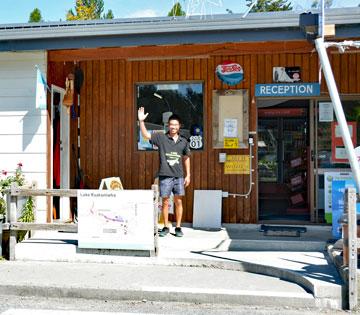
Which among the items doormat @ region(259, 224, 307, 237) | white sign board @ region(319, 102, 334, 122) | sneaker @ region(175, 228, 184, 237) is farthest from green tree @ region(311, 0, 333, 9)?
sneaker @ region(175, 228, 184, 237)

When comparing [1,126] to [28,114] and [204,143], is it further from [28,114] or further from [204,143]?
[204,143]

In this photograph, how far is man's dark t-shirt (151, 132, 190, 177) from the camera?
8.16 metres

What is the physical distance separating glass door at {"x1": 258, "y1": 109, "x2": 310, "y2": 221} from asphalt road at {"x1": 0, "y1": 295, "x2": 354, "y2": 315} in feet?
15.5

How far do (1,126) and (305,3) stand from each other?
532 centimetres

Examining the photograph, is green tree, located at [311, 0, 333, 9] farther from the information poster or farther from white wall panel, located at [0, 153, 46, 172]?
white wall panel, located at [0, 153, 46, 172]

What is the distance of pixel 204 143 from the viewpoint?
942 centimetres

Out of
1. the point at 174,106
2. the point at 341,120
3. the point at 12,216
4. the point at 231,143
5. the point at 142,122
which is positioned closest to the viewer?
the point at 341,120

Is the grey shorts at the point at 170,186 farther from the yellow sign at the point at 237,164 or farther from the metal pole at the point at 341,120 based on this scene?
the metal pole at the point at 341,120

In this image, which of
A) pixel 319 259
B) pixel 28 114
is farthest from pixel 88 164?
pixel 319 259

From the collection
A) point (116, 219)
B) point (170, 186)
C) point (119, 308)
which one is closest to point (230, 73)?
point (170, 186)

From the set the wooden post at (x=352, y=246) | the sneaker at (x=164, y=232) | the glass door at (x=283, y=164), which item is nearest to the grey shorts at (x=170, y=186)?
the sneaker at (x=164, y=232)

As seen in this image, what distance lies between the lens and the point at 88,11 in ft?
118

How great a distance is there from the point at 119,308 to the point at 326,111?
18.4 feet

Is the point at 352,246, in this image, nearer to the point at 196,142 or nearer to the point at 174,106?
the point at 196,142
